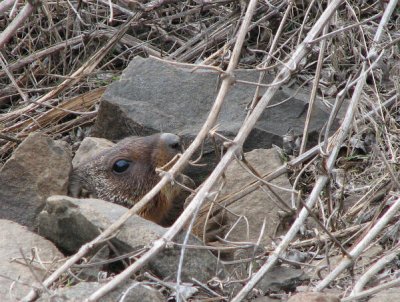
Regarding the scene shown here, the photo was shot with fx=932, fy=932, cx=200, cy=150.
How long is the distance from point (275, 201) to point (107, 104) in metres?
1.72

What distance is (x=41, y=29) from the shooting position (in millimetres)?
8016

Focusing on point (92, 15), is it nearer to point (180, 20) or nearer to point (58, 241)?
point (180, 20)

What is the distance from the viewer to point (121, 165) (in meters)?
5.93

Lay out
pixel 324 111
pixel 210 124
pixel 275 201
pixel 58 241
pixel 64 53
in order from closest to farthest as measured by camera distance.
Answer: pixel 210 124, pixel 58 241, pixel 275 201, pixel 324 111, pixel 64 53

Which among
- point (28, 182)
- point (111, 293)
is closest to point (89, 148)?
point (28, 182)

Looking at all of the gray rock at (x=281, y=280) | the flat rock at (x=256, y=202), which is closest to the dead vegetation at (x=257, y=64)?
the flat rock at (x=256, y=202)

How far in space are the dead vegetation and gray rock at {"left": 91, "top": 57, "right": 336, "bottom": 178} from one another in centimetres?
21

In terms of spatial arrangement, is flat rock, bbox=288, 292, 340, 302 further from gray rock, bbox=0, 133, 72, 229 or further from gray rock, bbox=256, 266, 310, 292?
gray rock, bbox=0, 133, 72, 229

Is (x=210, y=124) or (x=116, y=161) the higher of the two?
(x=210, y=124)

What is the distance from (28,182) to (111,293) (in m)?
1.81

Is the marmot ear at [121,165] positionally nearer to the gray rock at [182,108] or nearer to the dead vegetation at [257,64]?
the gray rock at [182,108]

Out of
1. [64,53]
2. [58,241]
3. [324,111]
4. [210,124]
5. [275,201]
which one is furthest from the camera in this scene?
[64,53]

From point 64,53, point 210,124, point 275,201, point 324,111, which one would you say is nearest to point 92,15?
point 64,53

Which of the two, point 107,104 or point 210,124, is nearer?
point 210,124
